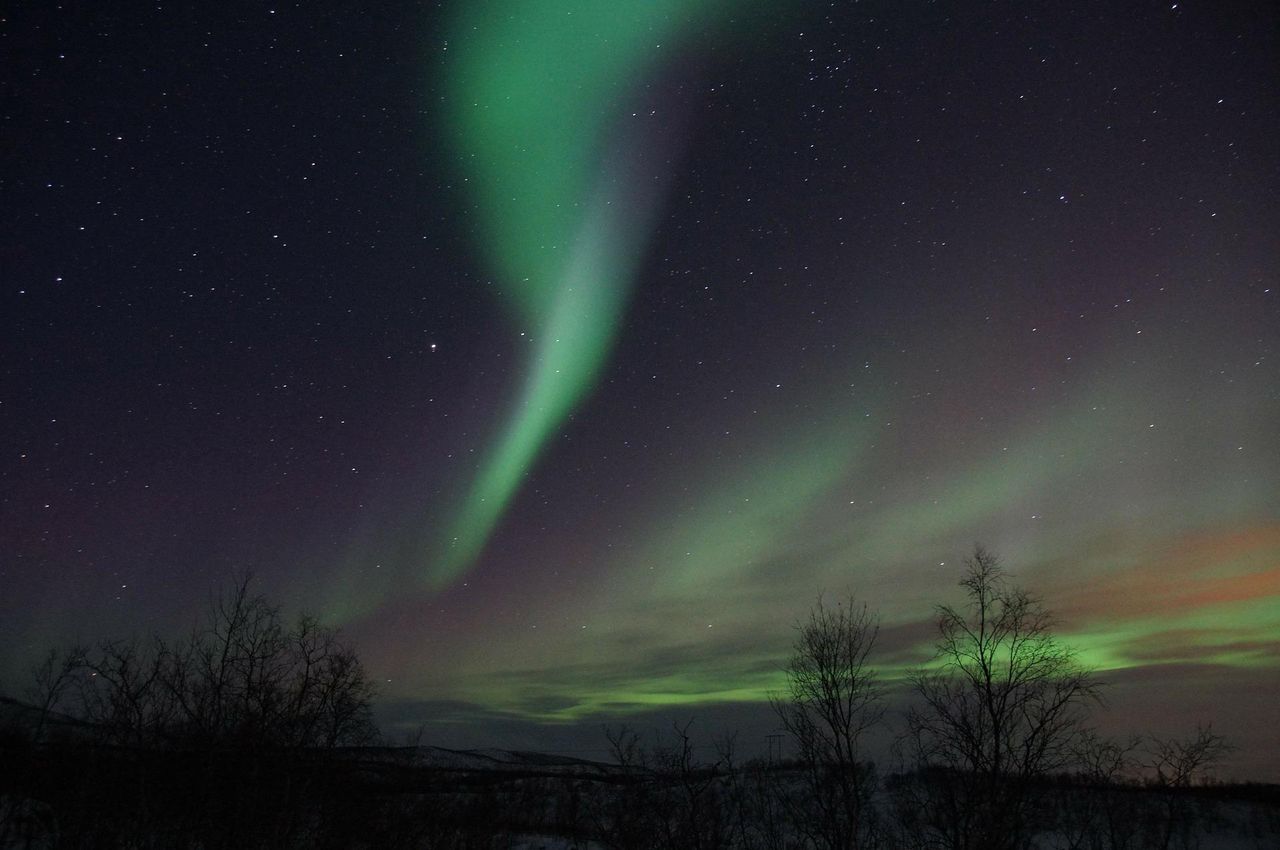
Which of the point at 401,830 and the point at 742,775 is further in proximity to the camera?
the point at 742,775

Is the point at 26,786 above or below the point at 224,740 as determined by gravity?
below

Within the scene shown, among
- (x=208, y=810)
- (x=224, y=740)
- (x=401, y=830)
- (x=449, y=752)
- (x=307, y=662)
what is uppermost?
(x=307, y=662)

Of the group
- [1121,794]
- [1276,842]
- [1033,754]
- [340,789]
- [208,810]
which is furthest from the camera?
[1121,794]

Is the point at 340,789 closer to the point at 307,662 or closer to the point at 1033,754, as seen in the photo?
the point at 307,662

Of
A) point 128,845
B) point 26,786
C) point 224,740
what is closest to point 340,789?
point 224,740

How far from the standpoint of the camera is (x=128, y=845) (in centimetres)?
2745

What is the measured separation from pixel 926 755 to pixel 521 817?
75.7 m

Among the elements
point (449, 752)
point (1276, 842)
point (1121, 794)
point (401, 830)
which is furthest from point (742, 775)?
point (401, 830)

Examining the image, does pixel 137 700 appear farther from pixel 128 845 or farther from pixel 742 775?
pixel 742 775

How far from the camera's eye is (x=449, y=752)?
151125mm

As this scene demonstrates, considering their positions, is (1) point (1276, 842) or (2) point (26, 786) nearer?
(2) point (26, 786)

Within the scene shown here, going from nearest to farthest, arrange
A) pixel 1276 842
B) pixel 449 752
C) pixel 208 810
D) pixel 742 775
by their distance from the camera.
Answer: pixel 208 810, pixel 1276 842, pixel 742 775, pixel 449 752

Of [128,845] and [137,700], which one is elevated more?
[137,700]

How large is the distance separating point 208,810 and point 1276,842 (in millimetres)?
92434
